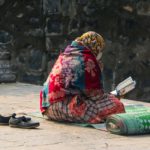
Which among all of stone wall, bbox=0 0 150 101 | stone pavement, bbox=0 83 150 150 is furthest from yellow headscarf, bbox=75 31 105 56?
stone wall, bbox=0 0 150 101

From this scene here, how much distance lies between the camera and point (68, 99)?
5.25 meters

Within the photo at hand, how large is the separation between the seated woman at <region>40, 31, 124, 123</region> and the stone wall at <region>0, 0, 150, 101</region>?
11.5 feet

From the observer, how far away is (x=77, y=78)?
5.19 m

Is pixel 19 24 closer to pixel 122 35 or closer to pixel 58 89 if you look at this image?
pixel 122 35

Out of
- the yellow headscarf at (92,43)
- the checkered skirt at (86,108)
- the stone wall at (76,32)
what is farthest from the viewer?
the stone wall at (76,32)

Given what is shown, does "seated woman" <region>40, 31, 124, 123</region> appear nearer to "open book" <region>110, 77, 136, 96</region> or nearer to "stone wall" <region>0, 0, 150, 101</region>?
"open book" <region>110, 77, 136, 96</region>

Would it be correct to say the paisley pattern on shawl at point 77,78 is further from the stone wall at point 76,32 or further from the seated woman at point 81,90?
the stone wall at point 76,32

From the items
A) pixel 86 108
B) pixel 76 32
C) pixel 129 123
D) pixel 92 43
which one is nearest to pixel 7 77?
pixel 76 32

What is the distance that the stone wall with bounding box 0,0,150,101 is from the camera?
8844mm

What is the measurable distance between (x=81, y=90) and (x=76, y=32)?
453cm

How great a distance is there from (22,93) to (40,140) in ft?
10.2

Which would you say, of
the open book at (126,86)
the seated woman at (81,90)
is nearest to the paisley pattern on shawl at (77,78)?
the seated woman at (81,90)

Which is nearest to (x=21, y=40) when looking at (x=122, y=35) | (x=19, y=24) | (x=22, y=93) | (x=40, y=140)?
(x=19, y=24)

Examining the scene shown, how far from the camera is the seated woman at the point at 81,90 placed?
5156mm
